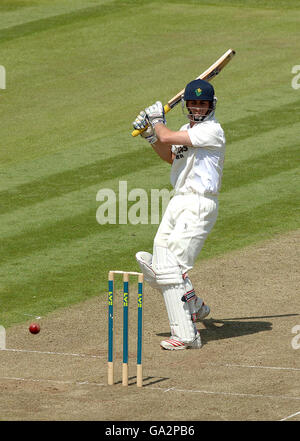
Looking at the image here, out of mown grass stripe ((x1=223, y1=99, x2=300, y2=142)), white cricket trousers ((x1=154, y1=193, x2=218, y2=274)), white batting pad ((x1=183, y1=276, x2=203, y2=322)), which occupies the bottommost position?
white batting pad ((x1=183, y1=276, x2=203, y2=322))

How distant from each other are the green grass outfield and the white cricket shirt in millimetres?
2266

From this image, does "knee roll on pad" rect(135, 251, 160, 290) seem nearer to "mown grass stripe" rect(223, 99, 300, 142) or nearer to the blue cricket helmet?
the blue cricket helmet

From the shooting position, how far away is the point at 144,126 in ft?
37.1

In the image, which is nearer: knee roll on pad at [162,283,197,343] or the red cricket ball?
knee roll on pad at [162,283,197,343]

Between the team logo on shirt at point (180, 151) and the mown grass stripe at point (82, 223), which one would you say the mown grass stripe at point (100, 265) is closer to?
the mown grass stripe at point (82, 223)

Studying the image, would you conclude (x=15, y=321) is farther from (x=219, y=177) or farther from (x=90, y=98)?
(x=90, y=98)

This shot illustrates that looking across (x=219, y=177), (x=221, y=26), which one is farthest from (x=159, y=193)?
(x=221, y=26)

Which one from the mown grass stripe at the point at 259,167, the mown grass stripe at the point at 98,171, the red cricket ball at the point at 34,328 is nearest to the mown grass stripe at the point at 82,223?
the mown grass stripe at the point at 259,167

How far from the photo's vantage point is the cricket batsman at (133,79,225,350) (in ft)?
35.9

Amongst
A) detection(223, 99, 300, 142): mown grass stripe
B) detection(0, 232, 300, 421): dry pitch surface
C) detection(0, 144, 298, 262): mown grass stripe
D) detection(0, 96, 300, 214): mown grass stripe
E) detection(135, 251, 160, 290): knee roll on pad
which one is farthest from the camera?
detection(223, 99, 300, 142): mown grass stripe

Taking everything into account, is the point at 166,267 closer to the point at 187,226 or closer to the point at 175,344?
the point at 187,226

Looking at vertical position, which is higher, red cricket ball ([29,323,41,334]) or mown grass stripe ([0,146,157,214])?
mown grass stripe ([0,146,157,214])

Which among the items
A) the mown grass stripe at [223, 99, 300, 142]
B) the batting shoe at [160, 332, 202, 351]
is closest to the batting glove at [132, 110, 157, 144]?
the batting shoe at [160, 332, 202, 351]

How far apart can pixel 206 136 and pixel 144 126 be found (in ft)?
2.38
